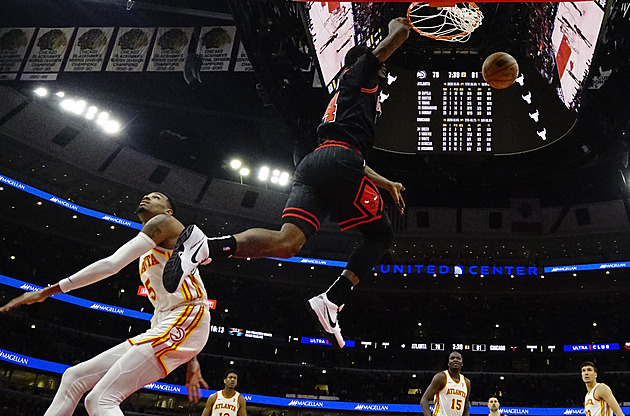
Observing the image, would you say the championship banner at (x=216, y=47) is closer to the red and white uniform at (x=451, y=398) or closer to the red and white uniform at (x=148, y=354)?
the red and white uniform at (x=451, y=398)

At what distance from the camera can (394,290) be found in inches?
1070

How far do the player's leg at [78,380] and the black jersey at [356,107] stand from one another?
1860 millimetres

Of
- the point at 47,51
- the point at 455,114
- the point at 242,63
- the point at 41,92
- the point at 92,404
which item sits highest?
the point at 41,92

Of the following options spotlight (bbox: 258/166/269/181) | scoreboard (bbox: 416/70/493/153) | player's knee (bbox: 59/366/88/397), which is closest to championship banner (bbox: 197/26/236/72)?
scoreboard (bbox: 416/70/493/153)

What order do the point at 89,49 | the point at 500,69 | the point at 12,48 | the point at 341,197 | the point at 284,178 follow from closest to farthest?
the point at 341,197, the point at 500,69, the point at 89,49, the point at 12,48, the point at 284,178

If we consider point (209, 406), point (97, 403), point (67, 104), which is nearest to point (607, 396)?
point (209, 406)

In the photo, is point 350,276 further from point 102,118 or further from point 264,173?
point 102,118

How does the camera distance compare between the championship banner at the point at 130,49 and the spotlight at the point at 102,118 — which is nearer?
the championship banner at the point at 130,49

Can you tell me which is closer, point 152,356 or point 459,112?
point 152,356

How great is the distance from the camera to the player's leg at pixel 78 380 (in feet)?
10.2

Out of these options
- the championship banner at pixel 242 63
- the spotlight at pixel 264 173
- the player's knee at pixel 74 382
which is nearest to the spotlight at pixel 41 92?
the spotlight at pixel 264 173

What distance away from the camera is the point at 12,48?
47.5 feet

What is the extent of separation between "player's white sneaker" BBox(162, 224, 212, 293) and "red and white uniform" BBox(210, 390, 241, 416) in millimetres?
5783

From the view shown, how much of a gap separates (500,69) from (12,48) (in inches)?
529
